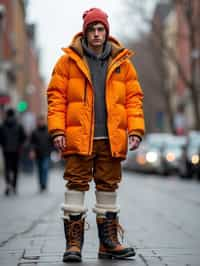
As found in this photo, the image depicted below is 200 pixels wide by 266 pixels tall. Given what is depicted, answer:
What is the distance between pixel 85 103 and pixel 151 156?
110 feet

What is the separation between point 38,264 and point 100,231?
Answer: 0.66 meters

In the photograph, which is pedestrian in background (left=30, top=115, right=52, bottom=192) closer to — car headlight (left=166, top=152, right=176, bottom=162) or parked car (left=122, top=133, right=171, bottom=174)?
car headlight (left=166, top=152, right=176, bottom=162)

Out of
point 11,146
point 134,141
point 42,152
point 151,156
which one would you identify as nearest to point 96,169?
point 134,141

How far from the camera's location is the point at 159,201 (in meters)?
17.4

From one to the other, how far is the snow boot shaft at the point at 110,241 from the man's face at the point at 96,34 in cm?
135

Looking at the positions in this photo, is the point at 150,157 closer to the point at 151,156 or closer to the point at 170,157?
the point at 151,156

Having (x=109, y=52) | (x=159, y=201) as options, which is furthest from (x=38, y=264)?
(x=159, y=201)

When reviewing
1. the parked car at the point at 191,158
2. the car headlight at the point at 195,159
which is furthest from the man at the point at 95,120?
the car headlight at the point at 195,159

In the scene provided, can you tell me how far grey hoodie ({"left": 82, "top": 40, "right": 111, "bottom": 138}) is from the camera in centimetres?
743

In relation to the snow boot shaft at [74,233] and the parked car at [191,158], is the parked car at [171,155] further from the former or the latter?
the snow boot shaft at [74,233]

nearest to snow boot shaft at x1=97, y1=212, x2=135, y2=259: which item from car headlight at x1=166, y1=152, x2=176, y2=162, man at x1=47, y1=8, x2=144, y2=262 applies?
man at x1=47, y1=8, x2=144, y2=262

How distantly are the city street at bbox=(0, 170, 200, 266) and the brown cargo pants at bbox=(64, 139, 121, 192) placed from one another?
46 centimetres

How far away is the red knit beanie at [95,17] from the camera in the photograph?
A: 7.43m

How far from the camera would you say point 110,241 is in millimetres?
7445
